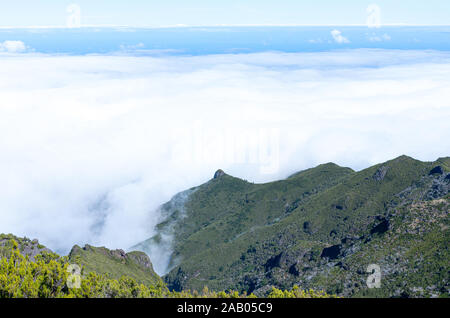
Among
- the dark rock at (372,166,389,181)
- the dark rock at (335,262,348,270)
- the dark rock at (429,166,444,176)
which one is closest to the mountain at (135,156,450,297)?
the dark rock at (429,166,444,176)

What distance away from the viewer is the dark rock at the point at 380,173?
618ft

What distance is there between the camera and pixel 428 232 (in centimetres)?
10694

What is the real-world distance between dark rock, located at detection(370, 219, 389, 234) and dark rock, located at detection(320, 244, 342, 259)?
40.9 feet

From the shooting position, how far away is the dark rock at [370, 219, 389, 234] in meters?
119

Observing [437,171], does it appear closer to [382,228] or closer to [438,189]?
[438,189]

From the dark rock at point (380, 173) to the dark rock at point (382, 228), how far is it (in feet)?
230

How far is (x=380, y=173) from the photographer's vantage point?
189500 millimetres

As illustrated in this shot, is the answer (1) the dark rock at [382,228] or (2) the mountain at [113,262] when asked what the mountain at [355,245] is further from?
(2) the mountain at [113,262]

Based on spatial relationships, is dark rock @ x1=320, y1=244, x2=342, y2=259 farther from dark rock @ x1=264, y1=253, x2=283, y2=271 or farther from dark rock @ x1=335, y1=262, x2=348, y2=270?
dark rock @ x1=264, y1=253, x2=283, y2=271

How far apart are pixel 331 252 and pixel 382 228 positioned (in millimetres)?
19413
